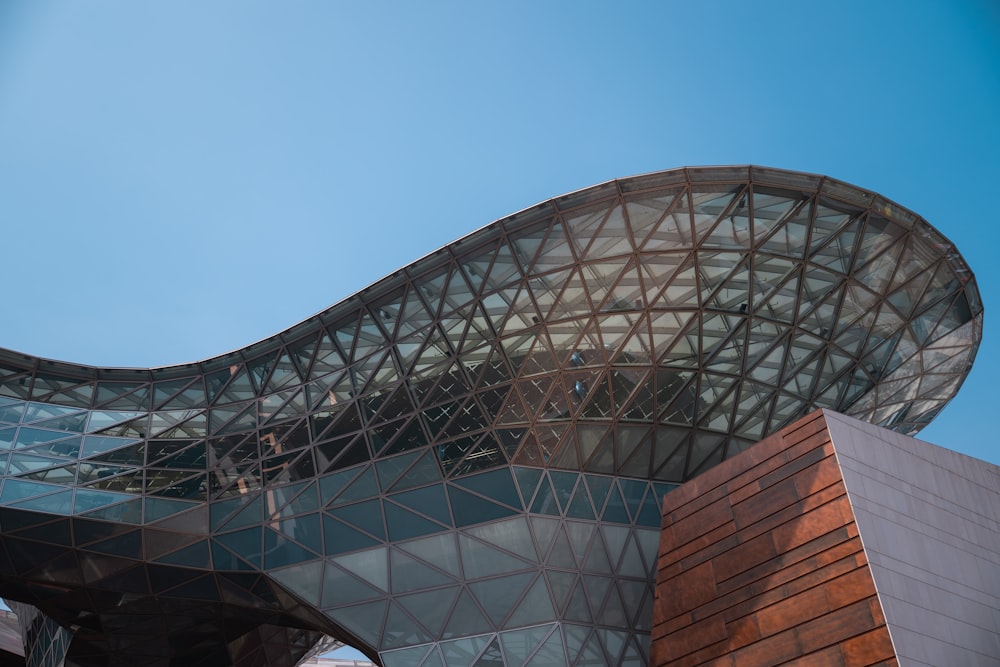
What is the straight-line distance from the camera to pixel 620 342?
2945 centimetres

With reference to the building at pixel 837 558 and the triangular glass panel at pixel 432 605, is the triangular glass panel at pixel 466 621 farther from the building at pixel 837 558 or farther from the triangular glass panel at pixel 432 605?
the building at pixel 837 558

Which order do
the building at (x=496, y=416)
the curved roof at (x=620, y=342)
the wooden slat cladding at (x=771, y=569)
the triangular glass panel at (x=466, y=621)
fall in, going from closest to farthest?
the wooden slat cladding at (x=771, y=569) < the curved roof at (x=620, y=342) < the building at (x=496, y=416) < the triangular glass panel at (x=466, y=621)

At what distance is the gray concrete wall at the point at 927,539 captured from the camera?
63.4 feet

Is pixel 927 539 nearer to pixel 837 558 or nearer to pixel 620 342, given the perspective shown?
pixel 837 558

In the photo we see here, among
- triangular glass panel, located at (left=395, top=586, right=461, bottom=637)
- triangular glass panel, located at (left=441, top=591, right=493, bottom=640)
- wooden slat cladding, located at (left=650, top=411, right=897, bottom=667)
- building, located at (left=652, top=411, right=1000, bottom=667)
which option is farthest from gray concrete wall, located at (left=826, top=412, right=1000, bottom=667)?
triangular glass panel, located at (left=395, top=586, right=461, bottom=637)

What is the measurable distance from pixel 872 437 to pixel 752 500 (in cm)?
343

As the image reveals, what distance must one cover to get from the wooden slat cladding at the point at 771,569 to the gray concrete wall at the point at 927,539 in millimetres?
486

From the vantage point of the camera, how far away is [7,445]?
32.9m

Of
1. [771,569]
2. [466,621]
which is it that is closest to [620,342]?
[771,569]

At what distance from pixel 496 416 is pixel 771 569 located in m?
11.7

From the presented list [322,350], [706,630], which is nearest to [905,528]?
[706,630]

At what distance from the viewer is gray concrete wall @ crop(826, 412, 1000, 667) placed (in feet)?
63.4

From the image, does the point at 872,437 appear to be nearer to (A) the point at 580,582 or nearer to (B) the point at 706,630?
(B) the point at 706,630

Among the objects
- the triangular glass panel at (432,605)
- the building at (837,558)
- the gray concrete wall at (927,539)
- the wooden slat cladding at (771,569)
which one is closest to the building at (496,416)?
the triangular glass panel at (432,605)
